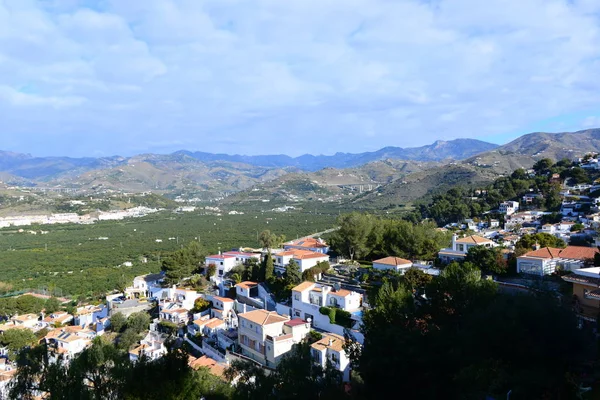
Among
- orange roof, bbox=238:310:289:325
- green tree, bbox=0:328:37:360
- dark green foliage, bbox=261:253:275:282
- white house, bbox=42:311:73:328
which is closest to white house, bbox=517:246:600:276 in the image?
orange roof, bbox=238:310:289:325

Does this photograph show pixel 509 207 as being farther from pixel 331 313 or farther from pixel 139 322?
pixel 139 322

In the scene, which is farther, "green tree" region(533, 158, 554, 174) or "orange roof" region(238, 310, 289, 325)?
"green tree" region(533, 158, 554, 174)

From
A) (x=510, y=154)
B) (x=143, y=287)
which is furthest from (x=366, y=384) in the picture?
(x=510, y=154)

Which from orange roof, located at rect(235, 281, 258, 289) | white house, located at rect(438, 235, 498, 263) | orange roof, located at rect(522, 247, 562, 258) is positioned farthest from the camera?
orange roof, located at rect(235, 281, 258, 289)

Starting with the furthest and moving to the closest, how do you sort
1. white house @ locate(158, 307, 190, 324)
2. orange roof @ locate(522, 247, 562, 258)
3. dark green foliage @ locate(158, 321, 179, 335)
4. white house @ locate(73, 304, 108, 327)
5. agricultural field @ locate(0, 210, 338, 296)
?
agricultural field @ locate(0, 210, 338, 296) → white house @ locate(73, 304, 108, 327) → white house @ locate(158, 307, 190, 324) → dark green foliage @ locate(158, 321, 179, 335) → orange roof @ locate(522, 247, 562, 258)

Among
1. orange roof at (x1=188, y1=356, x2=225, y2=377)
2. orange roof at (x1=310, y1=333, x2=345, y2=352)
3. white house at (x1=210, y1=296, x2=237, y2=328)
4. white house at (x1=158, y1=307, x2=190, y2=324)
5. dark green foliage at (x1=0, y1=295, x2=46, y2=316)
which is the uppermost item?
orange roof at (x1=310, y1=333, x2=345, y2=352)

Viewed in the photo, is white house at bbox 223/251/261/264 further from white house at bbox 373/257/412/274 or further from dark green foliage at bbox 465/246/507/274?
dark green foliage at bbox 465/246/507/274

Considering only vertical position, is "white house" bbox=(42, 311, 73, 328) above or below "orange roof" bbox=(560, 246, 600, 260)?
below

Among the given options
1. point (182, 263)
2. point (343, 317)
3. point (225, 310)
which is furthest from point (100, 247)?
point (343, 317)
